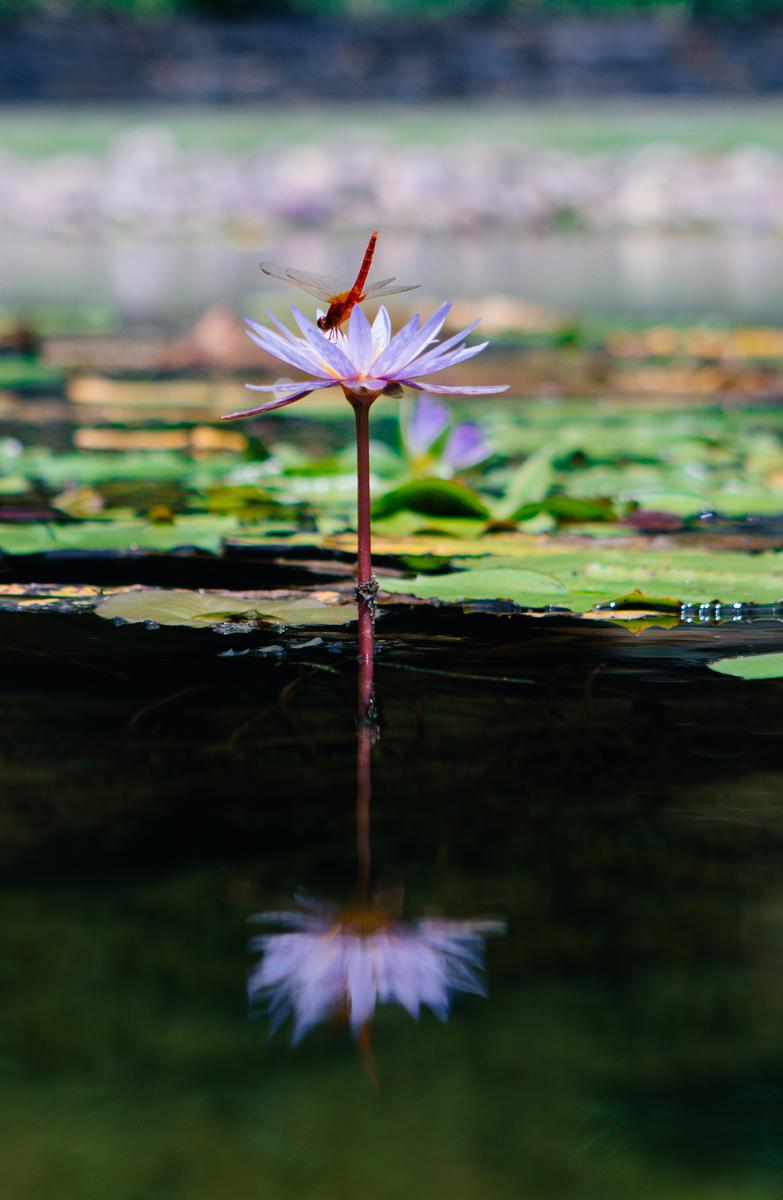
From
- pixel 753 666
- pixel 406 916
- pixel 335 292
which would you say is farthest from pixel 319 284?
pixel 406 916

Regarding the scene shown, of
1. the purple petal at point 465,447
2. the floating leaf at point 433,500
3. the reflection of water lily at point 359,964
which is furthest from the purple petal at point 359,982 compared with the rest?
the purple petal at point 465,447

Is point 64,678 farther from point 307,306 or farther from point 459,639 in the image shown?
point 307,306

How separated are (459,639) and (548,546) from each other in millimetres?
356

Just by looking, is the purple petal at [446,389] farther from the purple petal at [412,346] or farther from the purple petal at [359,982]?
the purple petal at [359,982]

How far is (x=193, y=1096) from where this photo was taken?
458 millimetres

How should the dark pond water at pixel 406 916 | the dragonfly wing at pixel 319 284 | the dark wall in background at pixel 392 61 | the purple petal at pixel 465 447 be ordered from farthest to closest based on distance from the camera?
the dark wall in background at pixel 392 61 < the purple petal at pixel 465 447 < the dragonfly wing at pixel 319 284 < the dark pond water at pixel 406 916

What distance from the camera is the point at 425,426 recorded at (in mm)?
1649

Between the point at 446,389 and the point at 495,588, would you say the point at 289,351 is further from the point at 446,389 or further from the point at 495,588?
the point at 495,588

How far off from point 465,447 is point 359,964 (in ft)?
3.70

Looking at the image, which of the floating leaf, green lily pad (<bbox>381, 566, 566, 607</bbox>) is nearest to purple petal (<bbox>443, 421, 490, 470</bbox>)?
the floating leaf

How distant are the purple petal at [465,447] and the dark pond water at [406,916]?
667 mm

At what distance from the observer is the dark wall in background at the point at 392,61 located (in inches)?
467

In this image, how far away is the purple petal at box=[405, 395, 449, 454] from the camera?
1.65 meters

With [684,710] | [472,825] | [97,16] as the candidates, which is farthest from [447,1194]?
[97,16]
